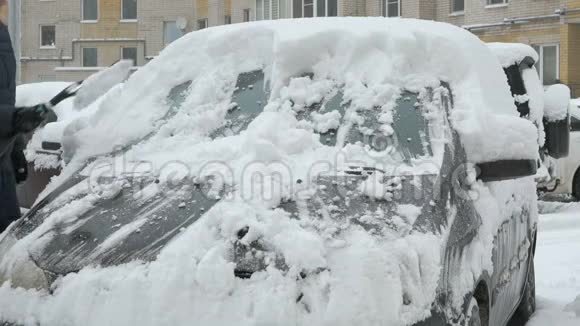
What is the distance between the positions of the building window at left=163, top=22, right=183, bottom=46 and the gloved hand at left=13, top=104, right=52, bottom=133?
39.8 metres

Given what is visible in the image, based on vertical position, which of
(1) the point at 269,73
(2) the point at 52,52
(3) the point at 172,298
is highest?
(2) the point at 52,52

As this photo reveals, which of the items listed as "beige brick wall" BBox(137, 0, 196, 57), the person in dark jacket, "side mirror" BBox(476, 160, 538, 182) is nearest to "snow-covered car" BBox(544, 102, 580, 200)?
"side mirror" BBox(476, 160, 538, 182)

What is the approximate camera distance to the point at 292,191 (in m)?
3.20

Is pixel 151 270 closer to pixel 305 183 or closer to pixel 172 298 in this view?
pixel 172 298

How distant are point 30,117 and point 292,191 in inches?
55.8

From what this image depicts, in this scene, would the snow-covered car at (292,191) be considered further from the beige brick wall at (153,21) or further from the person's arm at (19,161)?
the beige brick wall at (153,21)

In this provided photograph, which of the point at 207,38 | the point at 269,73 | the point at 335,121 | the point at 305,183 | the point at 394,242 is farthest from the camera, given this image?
the point at 207,38

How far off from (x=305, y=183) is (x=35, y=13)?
45034 millimetres

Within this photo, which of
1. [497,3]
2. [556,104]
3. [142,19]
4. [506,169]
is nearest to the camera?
[506,169]

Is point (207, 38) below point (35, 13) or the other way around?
below

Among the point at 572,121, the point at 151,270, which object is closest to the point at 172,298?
the point at 151,270

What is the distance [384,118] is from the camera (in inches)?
145

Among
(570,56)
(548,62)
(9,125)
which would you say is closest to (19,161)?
(9,125)

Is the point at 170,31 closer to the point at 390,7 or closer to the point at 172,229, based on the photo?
the point at 390,7
